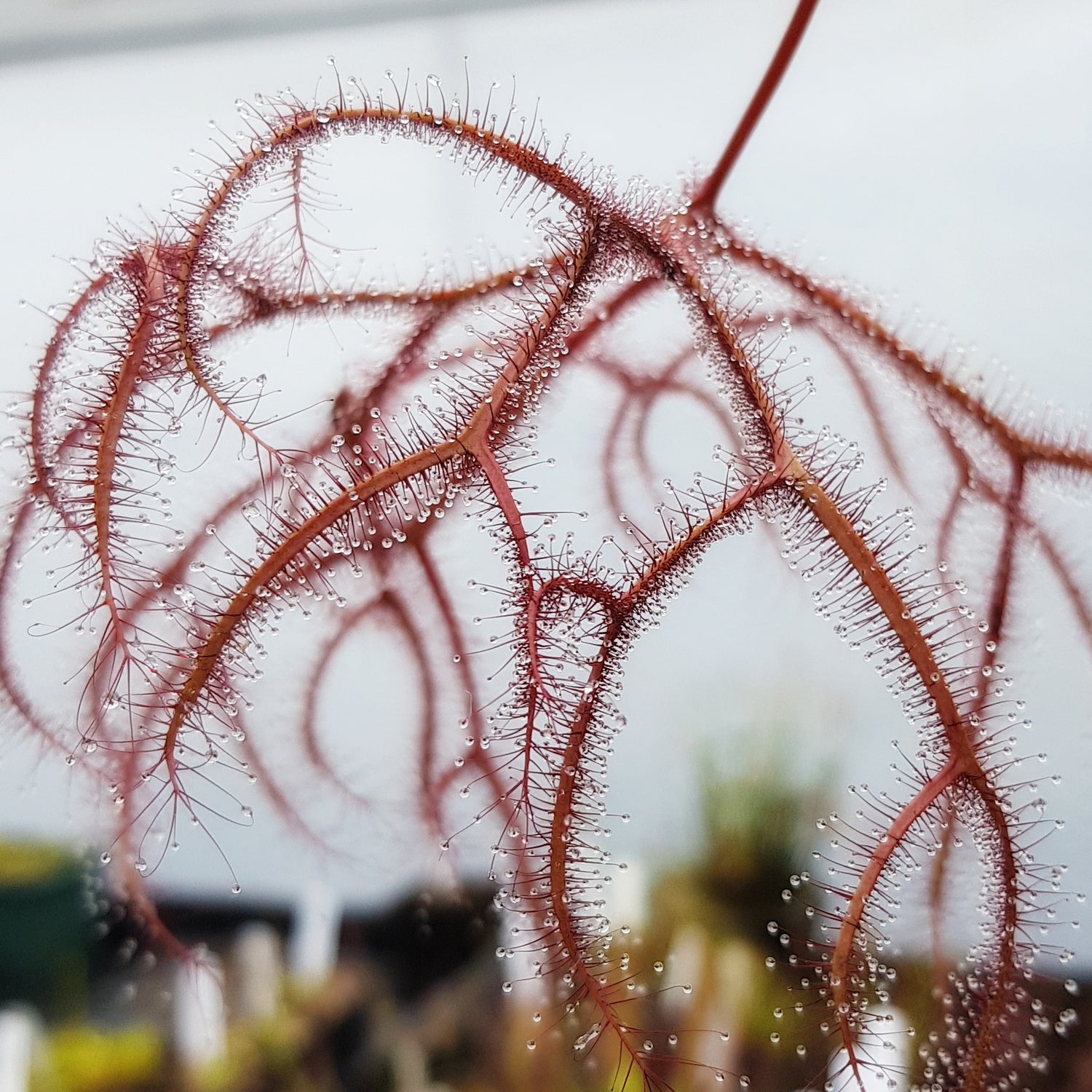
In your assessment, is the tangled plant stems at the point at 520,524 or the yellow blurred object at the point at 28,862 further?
the yellow blurred object at the point at 28,862

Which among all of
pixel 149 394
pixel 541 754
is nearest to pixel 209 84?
pixel 149 394

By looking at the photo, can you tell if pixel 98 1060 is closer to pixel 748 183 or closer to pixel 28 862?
pixel 28 862

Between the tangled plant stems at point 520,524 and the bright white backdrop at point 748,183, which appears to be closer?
the tangled plant stems at point 520,524

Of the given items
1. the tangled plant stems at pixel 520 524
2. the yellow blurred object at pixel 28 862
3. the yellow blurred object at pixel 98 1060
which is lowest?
the yellow blurred object at pixel 98 1060

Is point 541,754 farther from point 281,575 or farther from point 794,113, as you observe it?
point 794,113

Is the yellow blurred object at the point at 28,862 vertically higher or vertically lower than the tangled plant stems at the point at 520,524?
lower
